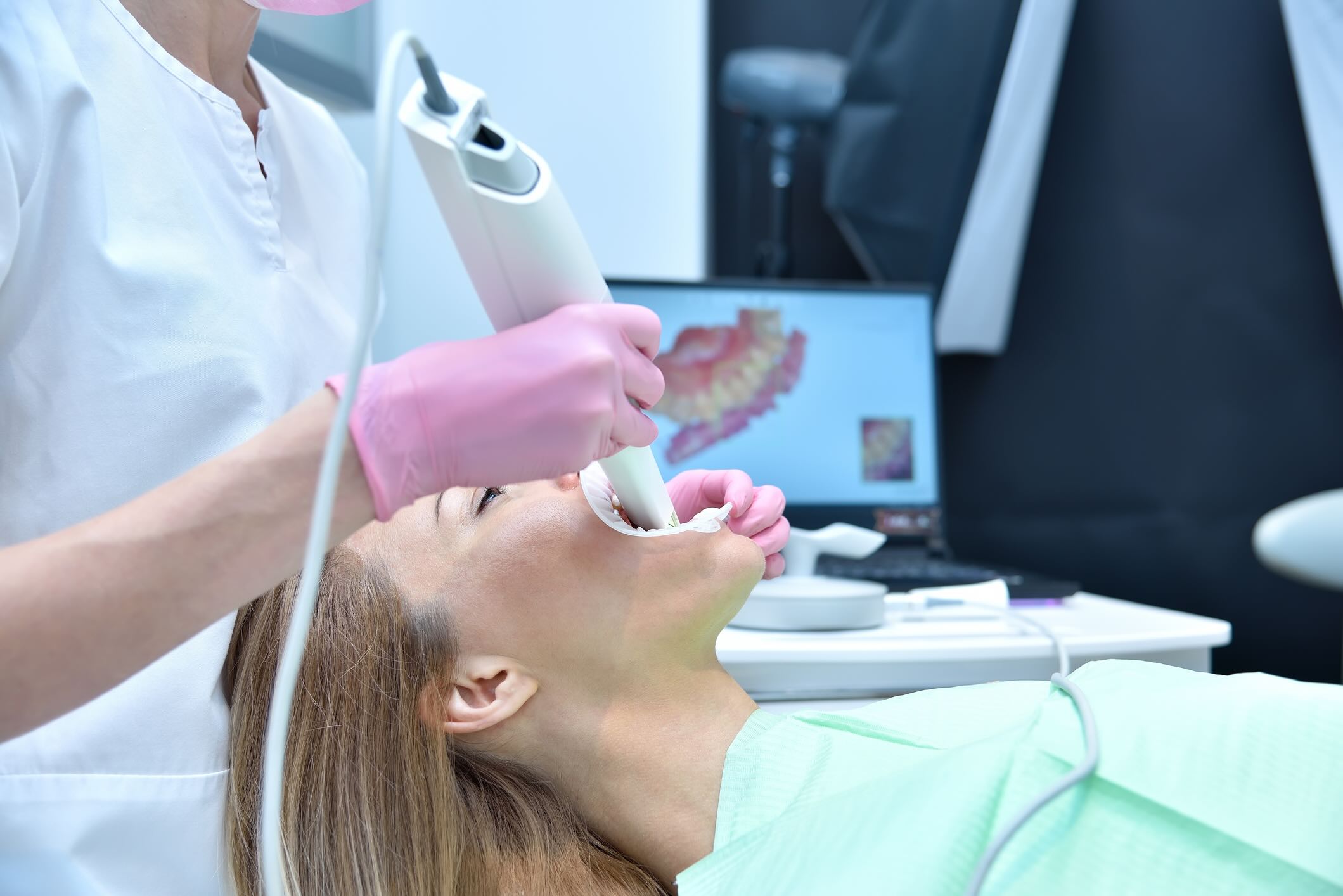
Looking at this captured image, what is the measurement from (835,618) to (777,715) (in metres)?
0.27

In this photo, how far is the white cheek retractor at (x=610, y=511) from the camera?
83cm

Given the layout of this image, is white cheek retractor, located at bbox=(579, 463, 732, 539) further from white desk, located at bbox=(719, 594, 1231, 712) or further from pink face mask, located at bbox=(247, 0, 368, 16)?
pink face mask, located at bbox=(247, 0, 368, 16)

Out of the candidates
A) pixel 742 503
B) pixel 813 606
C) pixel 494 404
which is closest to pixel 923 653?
pixel 813 606

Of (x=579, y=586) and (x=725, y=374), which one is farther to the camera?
(x=725, y=374)

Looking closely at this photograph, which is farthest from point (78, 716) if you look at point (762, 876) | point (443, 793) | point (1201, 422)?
point (1201, 422)

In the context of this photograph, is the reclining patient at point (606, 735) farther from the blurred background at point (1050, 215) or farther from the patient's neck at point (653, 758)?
the blurred background at point (1050, 215)

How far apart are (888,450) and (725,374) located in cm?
29

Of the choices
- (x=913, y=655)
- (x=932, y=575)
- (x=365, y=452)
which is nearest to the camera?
(x=365, y=452)

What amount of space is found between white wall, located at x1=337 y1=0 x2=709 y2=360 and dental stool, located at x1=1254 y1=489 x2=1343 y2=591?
1154 millimetres

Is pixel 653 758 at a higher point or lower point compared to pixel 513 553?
lower

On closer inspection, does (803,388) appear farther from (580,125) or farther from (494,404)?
(494,404)

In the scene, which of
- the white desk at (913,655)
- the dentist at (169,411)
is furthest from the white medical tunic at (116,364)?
the white desk at (913,655)

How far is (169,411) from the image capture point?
2.52 feet

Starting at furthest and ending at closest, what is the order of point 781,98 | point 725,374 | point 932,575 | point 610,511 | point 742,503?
point 781,98 → point 725,374 → point 932,575 → point 742,503 → point 610,511
